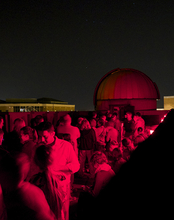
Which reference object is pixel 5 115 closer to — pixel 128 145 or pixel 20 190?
pixel 128 145

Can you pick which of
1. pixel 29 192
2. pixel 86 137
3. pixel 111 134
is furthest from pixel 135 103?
pixel 29 192

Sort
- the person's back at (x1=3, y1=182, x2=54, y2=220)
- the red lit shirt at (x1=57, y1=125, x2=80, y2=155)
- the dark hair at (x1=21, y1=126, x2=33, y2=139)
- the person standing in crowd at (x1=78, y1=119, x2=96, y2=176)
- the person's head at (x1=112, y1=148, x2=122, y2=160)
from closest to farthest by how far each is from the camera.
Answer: the person's back at (x1=3, y1=182, x2=54, y2=220) → the dark hair at (x1=21, y1=126, x2=33, y2=139) → the person's head at (x1=112, y1=148, x2=122, y2=160) → the red lit shirt at (x1=57, y1=125, x2=80, y2=155) → the person standing in crowd at (x1=78, y1=119, x2=96, y2=176)

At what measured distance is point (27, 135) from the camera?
11.7 feet

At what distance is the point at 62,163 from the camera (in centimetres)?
264

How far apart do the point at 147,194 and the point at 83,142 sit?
474cm

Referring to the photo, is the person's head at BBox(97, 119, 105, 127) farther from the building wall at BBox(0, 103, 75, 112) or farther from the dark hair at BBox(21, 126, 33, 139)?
the building wall at BBox(0, 103, 75, 112)

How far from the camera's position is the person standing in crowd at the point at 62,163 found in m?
2.39

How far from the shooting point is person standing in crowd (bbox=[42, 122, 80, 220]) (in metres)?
2.39

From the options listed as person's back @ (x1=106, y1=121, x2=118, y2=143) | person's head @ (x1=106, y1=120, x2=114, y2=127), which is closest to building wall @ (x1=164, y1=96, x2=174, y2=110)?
person's head @ (x1=106, y1=120, x2=114, y2=127)

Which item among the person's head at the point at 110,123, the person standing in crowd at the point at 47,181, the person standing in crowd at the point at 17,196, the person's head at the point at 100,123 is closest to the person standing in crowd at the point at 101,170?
the person standing in crowd at the point at 47,181

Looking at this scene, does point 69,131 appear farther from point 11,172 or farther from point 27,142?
point 11,172

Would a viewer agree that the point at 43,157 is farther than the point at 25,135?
No

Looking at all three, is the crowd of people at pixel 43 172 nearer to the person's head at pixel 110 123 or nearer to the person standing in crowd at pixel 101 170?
the person standing in crowd at pixel 101 170

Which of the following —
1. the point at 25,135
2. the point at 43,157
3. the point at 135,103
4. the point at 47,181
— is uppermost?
the point at 135,103
